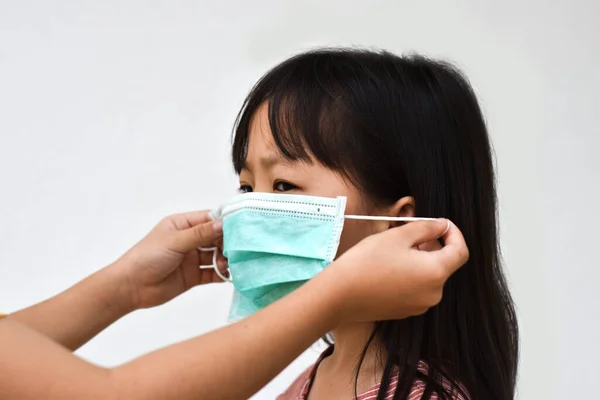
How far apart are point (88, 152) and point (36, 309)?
730 millimetres

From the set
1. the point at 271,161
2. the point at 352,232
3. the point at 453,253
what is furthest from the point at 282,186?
the point at 453,253

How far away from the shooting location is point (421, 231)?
1.09m

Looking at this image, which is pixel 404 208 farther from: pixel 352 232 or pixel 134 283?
pixel 134 283

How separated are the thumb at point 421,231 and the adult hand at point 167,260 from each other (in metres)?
0.57

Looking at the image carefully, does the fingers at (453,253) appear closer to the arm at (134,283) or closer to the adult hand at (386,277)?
the adult hand at (386,277)

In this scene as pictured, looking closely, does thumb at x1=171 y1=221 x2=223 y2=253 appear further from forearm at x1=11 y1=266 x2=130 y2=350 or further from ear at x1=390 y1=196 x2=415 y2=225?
ear at x1=390 y1=196 x2=415 y2=225

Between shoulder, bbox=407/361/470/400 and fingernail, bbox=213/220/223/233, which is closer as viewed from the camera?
shoulder, bbox=407/361/470/400

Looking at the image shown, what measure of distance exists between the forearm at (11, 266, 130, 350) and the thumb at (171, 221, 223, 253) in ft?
0.47

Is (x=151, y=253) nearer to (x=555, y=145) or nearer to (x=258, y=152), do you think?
(x=258, y=152)

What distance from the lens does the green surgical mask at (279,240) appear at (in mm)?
1297

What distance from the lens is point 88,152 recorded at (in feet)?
7.12

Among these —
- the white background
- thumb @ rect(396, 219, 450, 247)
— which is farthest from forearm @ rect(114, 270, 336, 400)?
the white background

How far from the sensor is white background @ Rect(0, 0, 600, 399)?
7.07 ft

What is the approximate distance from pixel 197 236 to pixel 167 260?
0.10m
